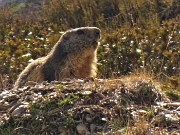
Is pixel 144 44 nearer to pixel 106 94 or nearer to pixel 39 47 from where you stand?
pixel 39 47

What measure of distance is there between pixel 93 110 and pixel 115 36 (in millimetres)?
4730

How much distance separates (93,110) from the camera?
4406 mm

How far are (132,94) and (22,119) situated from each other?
115 centimetres

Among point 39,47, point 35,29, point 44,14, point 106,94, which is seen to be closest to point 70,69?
point 106,94

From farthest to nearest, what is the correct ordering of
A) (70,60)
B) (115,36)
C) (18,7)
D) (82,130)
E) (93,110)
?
(18,7) → (115,36) → (70,60) → (93,110) → (82,130)

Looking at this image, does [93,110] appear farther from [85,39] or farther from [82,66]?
[85,39]

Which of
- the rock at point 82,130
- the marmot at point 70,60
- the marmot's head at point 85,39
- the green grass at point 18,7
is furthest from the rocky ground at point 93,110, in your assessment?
the green grass at point 18,7

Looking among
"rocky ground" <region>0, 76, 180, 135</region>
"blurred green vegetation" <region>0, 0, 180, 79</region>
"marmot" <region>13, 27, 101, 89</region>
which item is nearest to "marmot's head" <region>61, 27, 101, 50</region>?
"marmot" <region>13, 27, 101, 89</region>

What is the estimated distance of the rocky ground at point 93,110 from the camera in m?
4.14

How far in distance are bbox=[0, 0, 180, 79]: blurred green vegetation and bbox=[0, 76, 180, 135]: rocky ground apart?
128 cm

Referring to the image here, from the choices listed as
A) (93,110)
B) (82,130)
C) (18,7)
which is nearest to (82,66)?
(93,110)

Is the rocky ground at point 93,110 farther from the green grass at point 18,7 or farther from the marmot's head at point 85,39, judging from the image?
the green grass at point 18,7

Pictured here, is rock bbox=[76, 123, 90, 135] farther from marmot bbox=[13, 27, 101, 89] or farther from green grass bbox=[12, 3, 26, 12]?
green grass bbox=[12, 3, 26, 12]

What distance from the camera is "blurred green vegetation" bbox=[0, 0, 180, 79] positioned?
25.7 ft
